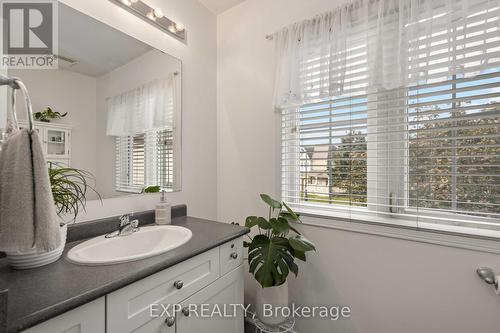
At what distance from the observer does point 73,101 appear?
1.09m

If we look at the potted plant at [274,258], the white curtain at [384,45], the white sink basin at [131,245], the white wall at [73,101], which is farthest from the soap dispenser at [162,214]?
the white curtain at [384,45]

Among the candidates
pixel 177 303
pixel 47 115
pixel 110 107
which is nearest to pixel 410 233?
pixel 177 303

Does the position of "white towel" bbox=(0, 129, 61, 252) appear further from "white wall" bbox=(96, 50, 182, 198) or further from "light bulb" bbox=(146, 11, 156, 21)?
"light bulb" bbox=(146, 11, 156, 21)

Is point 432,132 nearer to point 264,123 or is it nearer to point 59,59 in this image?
point 264,123

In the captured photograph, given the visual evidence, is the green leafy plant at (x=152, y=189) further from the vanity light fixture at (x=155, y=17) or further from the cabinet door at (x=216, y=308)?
the vanity light fixture at (x=155, y=17)

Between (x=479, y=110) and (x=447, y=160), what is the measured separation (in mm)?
249

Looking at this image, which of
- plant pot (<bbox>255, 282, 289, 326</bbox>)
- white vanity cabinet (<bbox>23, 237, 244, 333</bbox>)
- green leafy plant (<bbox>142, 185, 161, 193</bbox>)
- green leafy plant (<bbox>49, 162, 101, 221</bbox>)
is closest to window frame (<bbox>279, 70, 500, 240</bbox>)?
plant pot (<bbox>255, 282, 289, 326</bbox>)

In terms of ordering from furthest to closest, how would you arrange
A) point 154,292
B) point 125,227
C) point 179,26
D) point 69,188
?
1. point 179,26
2. point 125,227
3. point 69,188
4. point 154,292

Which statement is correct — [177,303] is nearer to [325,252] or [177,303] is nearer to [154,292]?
[154,292]

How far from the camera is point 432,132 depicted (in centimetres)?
113

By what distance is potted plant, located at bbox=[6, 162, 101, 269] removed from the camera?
2.51ft

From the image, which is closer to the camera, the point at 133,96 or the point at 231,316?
the point at 231,316

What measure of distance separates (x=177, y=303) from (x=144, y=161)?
2.69ft

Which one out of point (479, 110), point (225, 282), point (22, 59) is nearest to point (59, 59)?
point (22, 59)
